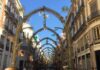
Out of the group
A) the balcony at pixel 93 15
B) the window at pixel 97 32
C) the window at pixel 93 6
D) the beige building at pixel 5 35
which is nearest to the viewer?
the balcony at pixel 93 15

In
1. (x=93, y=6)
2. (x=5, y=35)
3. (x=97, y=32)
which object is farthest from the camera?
(x=5, y=35)

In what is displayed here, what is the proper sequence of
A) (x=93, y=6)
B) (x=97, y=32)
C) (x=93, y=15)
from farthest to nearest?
(x=93, y=6), (x=93, y=15), (x=97, y=32)

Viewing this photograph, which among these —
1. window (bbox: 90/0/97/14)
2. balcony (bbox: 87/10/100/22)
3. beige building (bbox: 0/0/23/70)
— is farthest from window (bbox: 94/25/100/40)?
beige building (bbox: 0/0/23/70)

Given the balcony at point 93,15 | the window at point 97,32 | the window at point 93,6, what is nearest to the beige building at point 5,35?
the balcony at point 93,15

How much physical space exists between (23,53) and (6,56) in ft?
64.3

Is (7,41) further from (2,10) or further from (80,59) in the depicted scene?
(80,59)

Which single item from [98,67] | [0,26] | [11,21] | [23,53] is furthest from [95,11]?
[23,53]

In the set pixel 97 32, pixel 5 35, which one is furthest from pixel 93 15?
pixel 5 35

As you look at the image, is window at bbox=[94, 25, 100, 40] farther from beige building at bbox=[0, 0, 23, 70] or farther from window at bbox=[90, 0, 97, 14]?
beige building at bbox=[0, 0, 23, 70]

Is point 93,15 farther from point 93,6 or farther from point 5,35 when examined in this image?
point 5,35

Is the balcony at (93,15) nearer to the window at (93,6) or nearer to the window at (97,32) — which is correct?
the window at (93,6)

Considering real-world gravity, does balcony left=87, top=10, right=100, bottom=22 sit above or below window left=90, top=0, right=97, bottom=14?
below

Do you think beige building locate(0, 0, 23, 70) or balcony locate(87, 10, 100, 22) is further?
beige building locate(0, 0, 23, 70)

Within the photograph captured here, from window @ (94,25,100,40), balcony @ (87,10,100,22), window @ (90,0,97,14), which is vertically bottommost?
window @ (94,25,100,40)
